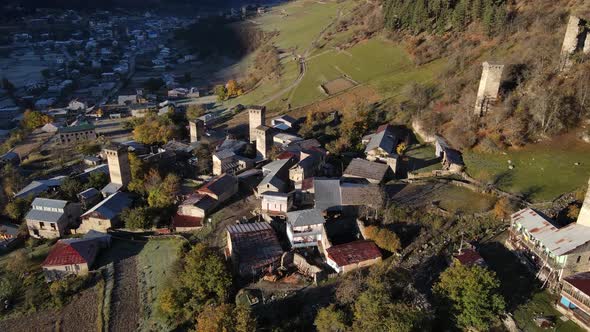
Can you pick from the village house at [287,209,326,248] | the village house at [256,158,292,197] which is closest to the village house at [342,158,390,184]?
the village house at [256,158,292,197]

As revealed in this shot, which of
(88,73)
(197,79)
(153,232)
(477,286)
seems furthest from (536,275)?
(88,73)

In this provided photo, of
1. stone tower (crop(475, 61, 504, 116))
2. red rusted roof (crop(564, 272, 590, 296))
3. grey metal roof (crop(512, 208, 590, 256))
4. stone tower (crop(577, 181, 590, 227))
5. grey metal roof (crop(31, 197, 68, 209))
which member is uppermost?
stone tower (crop(475, 61, 504, 116))

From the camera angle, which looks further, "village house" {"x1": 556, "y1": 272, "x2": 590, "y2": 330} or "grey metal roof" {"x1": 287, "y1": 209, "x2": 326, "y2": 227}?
"grey metal roof" {"x1": 287, "y1": 209, "x2": 326, "y2": 227}

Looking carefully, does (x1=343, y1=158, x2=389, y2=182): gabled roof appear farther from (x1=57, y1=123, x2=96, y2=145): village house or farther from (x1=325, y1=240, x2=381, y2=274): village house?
(x1=57, y1=123, x2=96, y2=145): village house

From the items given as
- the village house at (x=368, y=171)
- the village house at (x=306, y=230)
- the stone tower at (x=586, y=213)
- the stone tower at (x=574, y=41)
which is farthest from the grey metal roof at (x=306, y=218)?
the stone tower at (x=574, y=41)

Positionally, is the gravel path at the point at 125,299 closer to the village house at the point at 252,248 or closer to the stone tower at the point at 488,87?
the village house at the point at 252,248

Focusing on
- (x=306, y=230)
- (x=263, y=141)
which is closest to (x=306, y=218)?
(x=306, y=230)

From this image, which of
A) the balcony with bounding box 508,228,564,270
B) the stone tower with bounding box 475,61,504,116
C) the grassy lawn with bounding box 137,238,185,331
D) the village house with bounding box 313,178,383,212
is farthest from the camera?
the stone tower with bounding box 475,61,504,116

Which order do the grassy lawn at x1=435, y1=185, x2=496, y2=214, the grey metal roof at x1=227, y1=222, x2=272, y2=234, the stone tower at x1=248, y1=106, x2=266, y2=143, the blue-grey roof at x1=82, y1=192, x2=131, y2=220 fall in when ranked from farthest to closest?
the stone tower at x1=248, y1=106, x2=266, y2=143 → the blue-grey roof at x1=82, y1=192, x2=131, y2=220 → the grey metal roof at x1=227, y1=222, x2=272, y2=234 → the grassy lawn at x1=435, y1=185, x2=496, y2=214
